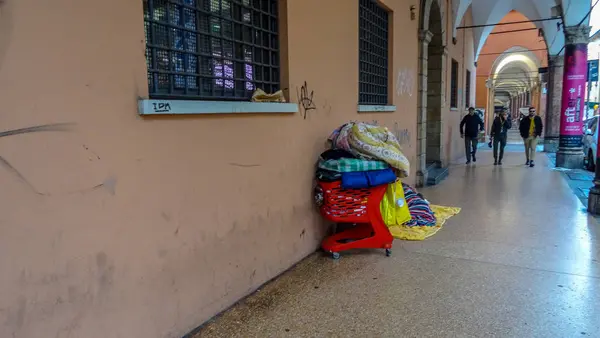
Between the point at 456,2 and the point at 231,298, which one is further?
the point at 456,2

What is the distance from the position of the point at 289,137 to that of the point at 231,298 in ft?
5.02

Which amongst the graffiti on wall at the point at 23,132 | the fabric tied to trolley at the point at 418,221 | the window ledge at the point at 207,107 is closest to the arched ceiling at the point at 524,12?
the fabric tied to trolley at the point at 418,221

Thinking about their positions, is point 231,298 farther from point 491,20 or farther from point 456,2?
point 491,20

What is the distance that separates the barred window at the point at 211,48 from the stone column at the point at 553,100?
15102 millimetres

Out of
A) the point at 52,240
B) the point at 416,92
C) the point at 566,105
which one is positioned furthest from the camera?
the point at 566,105

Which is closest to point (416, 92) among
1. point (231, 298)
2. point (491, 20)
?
point (231, 298)

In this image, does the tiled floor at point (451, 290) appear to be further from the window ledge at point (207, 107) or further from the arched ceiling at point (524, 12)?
the arched ceiling at point (524, 12)

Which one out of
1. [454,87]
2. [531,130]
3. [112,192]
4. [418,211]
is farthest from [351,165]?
[454,87]

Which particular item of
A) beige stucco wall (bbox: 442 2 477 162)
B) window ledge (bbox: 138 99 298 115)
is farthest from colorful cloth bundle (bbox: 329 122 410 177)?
beige stucco wall (bbox: 442 2 477 162)

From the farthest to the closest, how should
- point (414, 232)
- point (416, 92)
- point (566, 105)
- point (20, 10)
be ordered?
point (566, 105), point (416, 92), point (414, 232), point (20, 10)

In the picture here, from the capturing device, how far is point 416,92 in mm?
8094

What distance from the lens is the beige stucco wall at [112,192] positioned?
6.27 feet

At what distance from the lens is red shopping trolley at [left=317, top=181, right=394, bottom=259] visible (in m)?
4.14

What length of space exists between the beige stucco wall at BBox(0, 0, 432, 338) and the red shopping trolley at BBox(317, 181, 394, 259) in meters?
0.59
